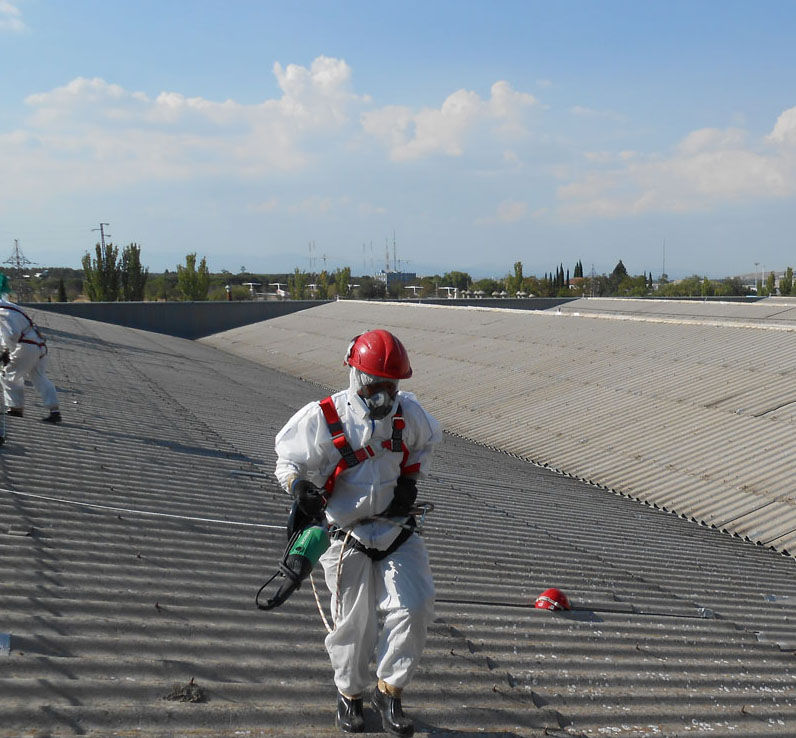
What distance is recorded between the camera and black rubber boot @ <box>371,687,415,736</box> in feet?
11.8

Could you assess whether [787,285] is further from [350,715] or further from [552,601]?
[350,715]

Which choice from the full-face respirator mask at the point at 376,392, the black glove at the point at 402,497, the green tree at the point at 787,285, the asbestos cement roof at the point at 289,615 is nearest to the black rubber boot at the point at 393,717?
the asbestos cement roof at the point at 289,615

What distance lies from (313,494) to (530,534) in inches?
181

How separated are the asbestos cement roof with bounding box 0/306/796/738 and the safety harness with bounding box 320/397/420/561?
704mm

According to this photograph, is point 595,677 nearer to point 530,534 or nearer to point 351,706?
point 351,706

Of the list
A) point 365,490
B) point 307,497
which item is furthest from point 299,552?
point 365,490

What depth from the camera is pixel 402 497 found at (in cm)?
404

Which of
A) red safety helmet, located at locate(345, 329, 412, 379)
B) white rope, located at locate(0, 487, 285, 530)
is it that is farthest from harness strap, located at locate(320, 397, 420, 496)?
white rope, located at locate(0, 487, 285, 530)

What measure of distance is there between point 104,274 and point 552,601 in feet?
212

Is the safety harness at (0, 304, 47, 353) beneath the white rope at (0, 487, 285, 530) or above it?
above

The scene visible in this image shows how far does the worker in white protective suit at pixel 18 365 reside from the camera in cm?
952

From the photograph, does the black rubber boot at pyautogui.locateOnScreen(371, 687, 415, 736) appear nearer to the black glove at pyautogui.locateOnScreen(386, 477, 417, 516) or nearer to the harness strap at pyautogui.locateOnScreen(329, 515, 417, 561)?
the harness strap at pyautogui.locateOnScreen(329, 515, 417, 561)

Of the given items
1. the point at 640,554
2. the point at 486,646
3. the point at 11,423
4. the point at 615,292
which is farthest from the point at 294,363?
the point at 615,292

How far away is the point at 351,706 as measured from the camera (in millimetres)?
3666
